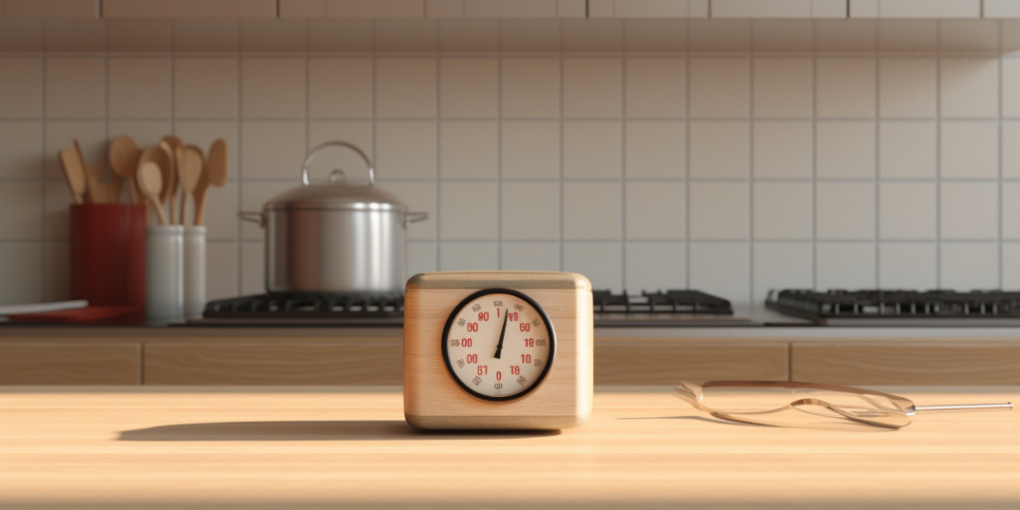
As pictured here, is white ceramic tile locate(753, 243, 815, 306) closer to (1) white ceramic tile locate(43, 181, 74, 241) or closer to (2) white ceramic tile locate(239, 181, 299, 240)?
(2) white ceramic tile locate(239, 181, 299, 240)

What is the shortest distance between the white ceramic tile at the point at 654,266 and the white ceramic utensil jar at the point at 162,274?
104 centimetres

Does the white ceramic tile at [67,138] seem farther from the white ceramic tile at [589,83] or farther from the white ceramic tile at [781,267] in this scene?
the white ceramic tile at [781,267]

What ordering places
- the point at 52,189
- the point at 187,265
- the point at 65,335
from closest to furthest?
the point at 65,335 → the point at 187,265 → the point at 52,189

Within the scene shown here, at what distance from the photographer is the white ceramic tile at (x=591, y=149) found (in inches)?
78.3

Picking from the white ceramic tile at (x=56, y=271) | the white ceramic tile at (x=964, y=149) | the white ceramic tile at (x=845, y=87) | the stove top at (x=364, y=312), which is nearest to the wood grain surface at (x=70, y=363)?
the stove top at (x=364, y=312)

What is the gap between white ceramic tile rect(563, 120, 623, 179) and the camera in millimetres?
1988

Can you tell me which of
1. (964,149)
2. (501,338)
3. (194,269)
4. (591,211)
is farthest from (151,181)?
(964,149)

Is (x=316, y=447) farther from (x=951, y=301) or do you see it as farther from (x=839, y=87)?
(x=839, y=87)

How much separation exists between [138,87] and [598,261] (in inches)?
48.6

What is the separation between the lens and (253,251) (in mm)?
1979

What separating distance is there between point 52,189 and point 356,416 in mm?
1776

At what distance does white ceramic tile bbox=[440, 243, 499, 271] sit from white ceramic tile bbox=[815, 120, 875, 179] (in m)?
0.84

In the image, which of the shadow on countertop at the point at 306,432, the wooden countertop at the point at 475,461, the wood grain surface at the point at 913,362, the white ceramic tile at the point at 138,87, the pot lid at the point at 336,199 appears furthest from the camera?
the white ceramic tile at the point at 138,87

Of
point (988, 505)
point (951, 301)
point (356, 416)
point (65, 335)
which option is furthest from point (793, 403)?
point (65, 335)
